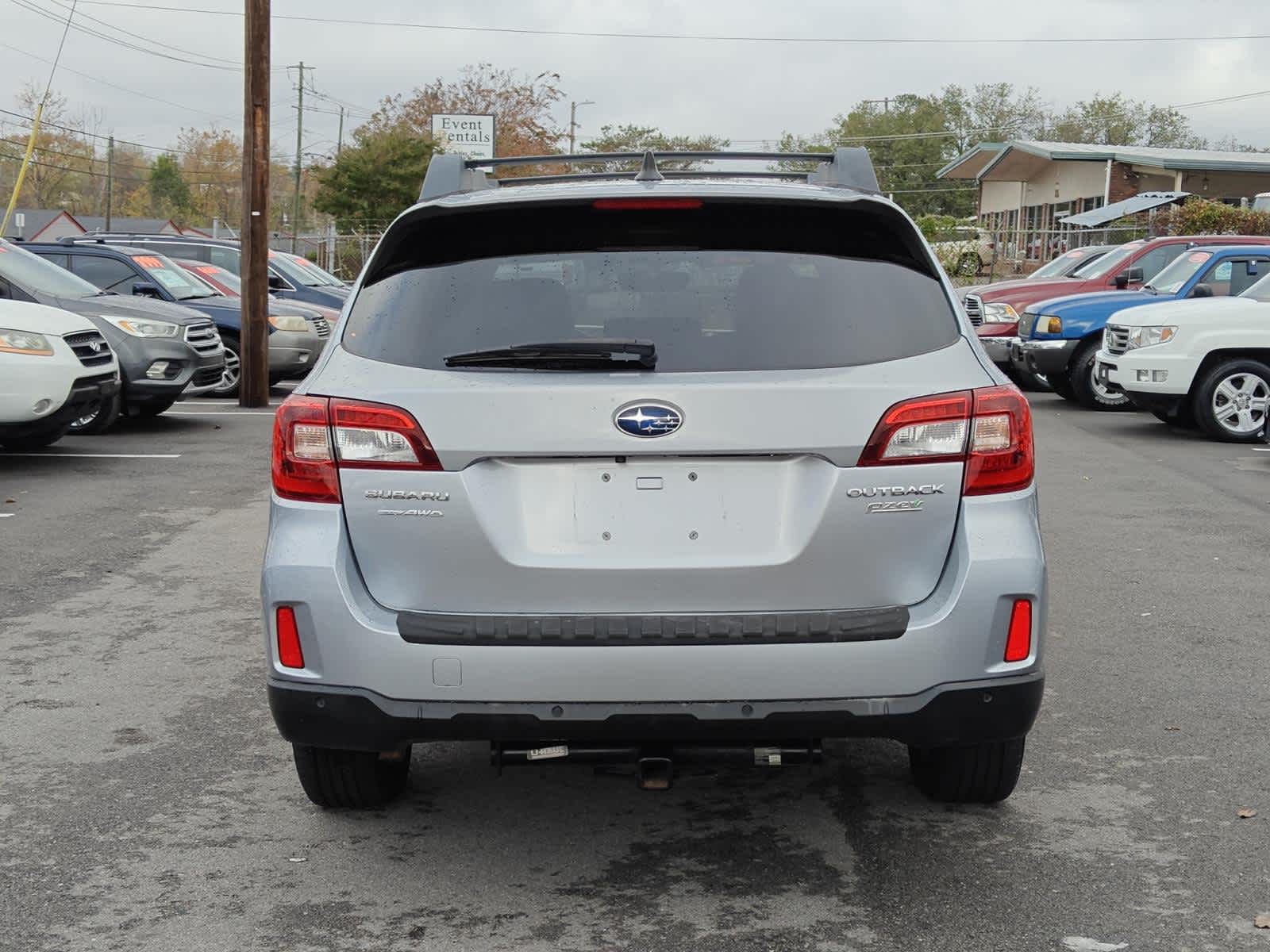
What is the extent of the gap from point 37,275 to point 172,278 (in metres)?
3.70

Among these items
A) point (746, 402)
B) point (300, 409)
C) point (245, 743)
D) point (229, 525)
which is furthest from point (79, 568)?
point (746, 402)

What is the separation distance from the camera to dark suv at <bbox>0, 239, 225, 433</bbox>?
46.7 feet

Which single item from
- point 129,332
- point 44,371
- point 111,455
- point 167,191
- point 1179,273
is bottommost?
point 111,455

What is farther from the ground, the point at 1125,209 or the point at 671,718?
the point at 1125,209

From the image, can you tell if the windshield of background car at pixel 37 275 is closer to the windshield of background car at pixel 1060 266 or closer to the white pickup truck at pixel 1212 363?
the white pickup truck at pixel 1212 363

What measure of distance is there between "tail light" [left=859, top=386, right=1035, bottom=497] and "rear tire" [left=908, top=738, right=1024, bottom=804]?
33.9 inches

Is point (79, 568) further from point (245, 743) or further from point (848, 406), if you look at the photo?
point (848, 406)

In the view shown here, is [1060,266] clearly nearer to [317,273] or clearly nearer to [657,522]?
[317,273]

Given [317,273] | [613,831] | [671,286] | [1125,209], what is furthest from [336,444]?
[1125,209]

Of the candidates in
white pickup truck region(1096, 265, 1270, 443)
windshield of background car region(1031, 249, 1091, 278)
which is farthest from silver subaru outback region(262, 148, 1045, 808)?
windshield of background car region(1031, 249, 1091, 278)

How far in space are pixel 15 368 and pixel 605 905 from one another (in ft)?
29.6

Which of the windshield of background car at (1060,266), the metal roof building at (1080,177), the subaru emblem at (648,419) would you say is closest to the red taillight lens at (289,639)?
the subaru emblem at (648,419)

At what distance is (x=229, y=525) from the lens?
9.66 meters

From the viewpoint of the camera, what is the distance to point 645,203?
399cm
